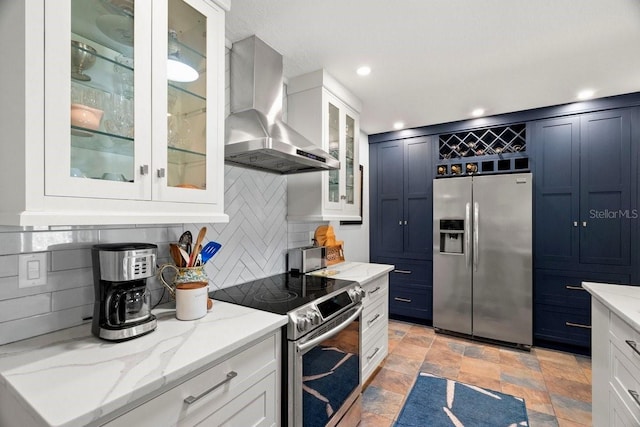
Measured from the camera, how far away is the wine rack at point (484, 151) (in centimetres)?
330

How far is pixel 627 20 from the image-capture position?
1.73m

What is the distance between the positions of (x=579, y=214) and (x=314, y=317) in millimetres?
3081

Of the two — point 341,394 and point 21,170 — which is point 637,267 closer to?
point 341,394

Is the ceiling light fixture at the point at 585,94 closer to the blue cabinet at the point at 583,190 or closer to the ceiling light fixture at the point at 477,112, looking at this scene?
the blue cabinet at the point at 583,190

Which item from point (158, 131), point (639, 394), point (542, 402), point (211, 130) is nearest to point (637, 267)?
point (542, 402)

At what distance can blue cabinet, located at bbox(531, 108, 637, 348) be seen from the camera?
111 inches

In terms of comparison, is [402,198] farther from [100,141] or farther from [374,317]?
[100,141]

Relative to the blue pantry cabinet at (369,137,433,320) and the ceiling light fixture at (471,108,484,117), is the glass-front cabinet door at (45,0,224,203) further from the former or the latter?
the blue pantry cabinet at (369,137,433,320)

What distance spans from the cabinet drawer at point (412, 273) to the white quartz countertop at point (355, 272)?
1300 mm

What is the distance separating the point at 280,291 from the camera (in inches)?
72.4

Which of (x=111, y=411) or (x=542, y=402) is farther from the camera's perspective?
(x=542, y=402)

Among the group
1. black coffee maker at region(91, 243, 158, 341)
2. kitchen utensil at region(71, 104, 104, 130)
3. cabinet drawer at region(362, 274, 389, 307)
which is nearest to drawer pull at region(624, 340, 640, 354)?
cabinet drawer at region(362, 274, 389, 307)

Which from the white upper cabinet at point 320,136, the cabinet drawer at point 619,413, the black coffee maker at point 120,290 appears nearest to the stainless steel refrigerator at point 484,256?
the white upper cabinet at point 320,136

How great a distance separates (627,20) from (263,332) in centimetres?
264
